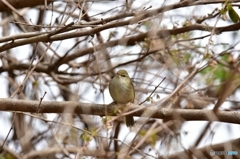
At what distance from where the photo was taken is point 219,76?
5543 millimetres

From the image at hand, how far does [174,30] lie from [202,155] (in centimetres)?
145

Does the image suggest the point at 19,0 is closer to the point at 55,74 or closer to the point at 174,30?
the point at 55,74

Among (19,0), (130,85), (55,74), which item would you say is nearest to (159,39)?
(130,85)

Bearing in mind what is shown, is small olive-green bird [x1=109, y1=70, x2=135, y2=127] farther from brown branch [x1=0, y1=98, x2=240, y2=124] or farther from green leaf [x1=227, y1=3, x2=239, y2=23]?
green leaf [x1=227, y1=3, x2=239, y2=23]

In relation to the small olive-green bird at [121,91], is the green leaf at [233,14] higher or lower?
higher

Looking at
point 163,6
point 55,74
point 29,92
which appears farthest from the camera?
point 29,92

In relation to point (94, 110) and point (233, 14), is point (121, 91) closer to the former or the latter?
point (94, 110)

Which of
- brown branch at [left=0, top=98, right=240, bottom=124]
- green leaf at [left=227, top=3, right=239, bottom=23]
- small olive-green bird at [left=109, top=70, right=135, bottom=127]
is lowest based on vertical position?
brown branch at [left=0, top=98, right=240, bottom=124]

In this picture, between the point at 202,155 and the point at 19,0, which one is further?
the point at 19,0

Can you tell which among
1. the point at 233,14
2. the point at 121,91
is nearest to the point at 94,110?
the point at 121,91

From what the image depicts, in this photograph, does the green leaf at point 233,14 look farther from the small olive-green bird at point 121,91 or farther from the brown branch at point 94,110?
the small olive-green bird at point 121,91

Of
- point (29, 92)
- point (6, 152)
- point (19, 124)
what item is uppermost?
point (29, 92)

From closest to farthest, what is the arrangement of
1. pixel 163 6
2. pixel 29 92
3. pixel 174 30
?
pixel 163 6 → pixel 174 30 → pixel 29 92

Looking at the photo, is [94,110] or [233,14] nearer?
[94,110]
